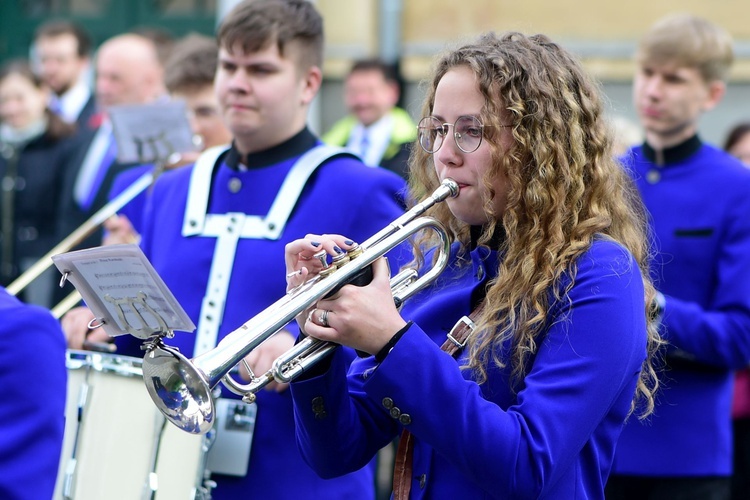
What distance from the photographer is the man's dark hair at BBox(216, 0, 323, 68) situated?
386cm

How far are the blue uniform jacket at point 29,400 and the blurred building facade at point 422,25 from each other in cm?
727

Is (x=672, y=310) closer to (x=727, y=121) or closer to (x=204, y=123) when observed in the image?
(x=204, y=123)

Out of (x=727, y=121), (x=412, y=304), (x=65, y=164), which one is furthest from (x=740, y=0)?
(x=412, y=304)

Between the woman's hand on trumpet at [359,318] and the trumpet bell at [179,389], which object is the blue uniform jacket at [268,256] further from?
the woman's hand on trumpet at [359,318]

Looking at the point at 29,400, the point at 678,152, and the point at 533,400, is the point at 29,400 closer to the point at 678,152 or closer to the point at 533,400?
the point at 533,400

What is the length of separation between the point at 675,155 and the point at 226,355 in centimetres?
255

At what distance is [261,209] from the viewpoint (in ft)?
12.2

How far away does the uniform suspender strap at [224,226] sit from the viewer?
3592 mm

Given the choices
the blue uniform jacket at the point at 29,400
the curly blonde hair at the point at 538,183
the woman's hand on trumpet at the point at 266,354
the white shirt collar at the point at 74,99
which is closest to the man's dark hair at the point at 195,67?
the woman's hand on trumpet at the point at 266,354

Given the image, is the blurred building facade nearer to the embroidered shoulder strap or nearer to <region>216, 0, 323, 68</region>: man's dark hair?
<region>216, 0, 323, 68</region>: man's dark hair

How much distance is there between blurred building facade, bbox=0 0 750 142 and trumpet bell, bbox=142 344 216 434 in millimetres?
7294

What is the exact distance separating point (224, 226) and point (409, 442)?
4.26ft

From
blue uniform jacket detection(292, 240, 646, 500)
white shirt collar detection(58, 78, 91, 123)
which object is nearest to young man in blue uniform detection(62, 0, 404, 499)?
blue uniform jacket detection(292, 240, 646, 500)

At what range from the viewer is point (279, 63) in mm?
3883
